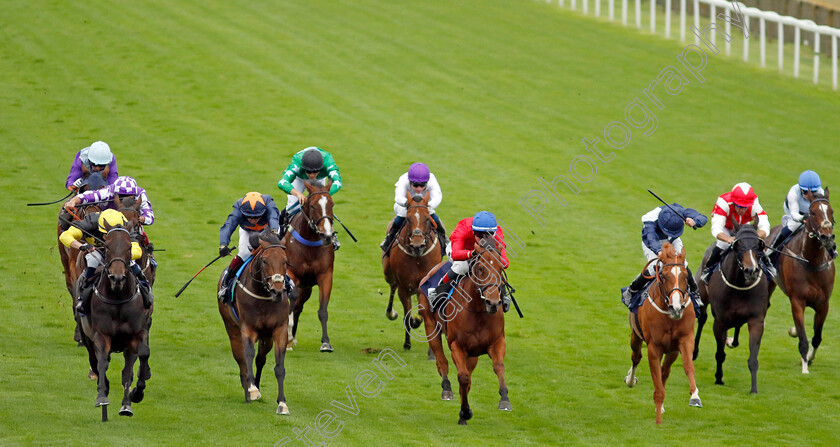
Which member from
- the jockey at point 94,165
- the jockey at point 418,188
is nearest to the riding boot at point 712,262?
the jockey at point 418,188

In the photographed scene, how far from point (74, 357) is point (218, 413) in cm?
282

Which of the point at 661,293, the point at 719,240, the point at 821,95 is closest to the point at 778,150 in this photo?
the point at 821,95

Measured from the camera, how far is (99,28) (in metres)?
26.8

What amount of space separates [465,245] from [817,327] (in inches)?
194

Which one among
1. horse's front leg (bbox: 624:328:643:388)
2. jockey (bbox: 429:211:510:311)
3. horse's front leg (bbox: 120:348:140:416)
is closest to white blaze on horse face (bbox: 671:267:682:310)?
jockey (bbox: 429:211:510:311)

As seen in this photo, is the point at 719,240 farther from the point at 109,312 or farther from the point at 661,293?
the point at 109,312

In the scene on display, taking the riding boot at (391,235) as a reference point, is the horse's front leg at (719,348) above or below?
below

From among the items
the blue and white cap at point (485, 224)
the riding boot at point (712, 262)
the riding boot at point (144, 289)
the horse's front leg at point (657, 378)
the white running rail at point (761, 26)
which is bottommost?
the horse's front leg at point (657, 378)

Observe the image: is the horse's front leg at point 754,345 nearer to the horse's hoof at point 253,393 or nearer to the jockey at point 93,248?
the horse's hoof at point 253,393

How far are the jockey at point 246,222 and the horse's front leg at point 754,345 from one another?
4.96 metres

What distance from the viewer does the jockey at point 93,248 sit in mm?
9781

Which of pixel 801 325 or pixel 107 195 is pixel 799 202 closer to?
pixel 801 325

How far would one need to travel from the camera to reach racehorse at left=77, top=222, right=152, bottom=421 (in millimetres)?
9484

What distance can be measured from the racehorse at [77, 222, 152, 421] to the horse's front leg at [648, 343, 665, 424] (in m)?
4.56
